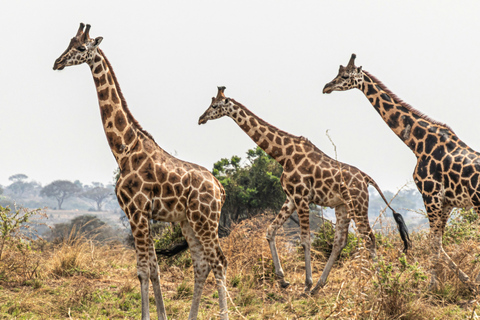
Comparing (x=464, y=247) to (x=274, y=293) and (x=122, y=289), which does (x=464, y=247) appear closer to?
(x=274, y=293)

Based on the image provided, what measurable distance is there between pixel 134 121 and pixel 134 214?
1397 millimetres

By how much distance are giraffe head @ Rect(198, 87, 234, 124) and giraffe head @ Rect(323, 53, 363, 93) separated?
6.36 ft

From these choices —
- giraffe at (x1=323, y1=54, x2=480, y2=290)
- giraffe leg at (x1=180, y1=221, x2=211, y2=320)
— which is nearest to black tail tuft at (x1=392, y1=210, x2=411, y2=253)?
giraffe at (x1=323, y1=54, x2=480, y2=290)

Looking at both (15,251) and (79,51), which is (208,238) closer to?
(79,51)

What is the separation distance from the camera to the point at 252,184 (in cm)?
2059

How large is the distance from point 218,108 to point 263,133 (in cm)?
93

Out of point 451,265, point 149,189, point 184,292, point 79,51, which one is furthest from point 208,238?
point 451,265

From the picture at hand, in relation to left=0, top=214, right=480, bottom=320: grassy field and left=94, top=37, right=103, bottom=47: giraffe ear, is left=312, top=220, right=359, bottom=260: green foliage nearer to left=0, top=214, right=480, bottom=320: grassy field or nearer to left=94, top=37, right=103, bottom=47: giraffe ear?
left=0, top=214, right=480, bottom=320: grassy field

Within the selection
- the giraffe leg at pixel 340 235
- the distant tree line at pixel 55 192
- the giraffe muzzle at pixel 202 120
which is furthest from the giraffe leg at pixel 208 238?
the distant tree line at pixel 55 192

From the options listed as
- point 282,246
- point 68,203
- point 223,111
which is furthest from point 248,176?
point 68,203

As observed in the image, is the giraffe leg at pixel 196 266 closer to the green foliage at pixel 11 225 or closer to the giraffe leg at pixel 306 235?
the giraffe leg at pixel 306 235

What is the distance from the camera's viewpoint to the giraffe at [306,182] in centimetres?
807

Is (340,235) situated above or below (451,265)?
above

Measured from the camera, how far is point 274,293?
321 inches
